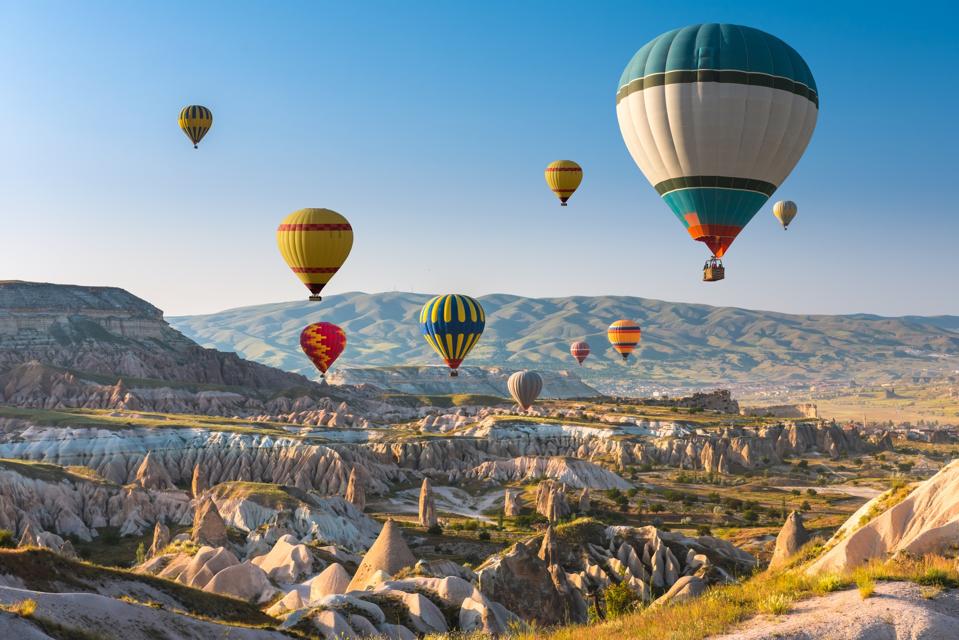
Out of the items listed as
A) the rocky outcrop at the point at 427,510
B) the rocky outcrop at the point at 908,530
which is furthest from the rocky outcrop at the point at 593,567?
the rocky outcrop at the point at 427,510

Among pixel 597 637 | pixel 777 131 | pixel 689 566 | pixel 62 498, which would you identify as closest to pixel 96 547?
pixel 62 498

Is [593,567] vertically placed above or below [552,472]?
above

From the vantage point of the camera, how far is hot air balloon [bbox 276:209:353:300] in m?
91.6

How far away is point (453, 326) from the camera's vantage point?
106 metres

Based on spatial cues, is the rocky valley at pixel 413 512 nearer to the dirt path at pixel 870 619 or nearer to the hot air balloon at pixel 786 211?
the dirt path at pixel 870 619

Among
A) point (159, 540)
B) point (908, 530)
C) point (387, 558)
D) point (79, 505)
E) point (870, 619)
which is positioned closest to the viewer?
point (870, 619)

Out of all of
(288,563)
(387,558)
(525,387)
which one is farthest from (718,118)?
(525,387)

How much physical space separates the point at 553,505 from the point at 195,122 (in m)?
66.0

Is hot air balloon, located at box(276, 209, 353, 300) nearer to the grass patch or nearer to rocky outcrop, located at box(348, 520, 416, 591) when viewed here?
rocky outcrop, located at box(348, 520, 416, 591)

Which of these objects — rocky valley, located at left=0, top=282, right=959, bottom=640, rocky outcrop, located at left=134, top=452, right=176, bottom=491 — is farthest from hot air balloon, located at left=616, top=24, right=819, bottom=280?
rocky outcrop, located at left=134, top=452, right=176, bottom=491

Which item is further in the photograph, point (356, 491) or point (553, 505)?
point (356, 491)

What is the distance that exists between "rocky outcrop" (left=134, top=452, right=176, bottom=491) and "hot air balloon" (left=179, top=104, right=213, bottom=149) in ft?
133

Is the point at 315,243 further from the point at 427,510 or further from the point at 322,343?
the point at 322,343

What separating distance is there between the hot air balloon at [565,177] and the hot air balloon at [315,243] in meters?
31.2
